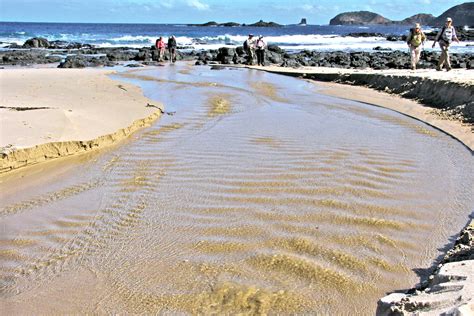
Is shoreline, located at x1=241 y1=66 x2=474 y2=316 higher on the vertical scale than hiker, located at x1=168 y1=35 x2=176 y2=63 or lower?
lower

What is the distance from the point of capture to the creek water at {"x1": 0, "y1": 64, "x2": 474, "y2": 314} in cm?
361

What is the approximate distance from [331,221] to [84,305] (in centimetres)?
244

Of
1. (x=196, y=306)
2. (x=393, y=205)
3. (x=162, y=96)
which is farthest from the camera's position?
(x=162, y=96)

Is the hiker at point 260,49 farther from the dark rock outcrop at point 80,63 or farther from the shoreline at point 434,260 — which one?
the dark rock outcrop at point 80,63

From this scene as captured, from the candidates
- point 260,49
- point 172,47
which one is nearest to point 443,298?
point 260,49

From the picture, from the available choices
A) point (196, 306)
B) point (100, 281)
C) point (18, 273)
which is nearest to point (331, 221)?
point (196, 306)

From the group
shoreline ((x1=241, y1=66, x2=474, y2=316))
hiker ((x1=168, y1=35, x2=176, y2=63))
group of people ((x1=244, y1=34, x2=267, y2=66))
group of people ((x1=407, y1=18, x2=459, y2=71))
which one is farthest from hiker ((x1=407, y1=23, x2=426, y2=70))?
hiker ((x1=168, y1=35, x2=176, y2=63))

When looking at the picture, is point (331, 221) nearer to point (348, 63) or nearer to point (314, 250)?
point (314, 250)

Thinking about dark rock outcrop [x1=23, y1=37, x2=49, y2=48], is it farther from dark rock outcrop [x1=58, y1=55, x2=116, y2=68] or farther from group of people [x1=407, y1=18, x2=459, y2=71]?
group of people [x1=407, y1=18, x2=459, y2=71]

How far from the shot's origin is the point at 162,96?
1419cm

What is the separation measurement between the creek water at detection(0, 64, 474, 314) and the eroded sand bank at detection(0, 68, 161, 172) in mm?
410

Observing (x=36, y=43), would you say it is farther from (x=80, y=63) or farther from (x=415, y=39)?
(x=415, y=39)

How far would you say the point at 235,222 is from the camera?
16.0 feet

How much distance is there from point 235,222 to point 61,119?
4.98 m
